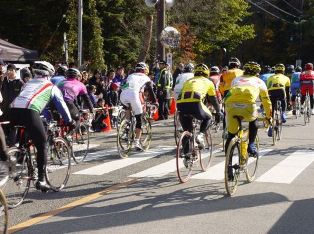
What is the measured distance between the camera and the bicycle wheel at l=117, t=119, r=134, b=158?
1058 centimetres

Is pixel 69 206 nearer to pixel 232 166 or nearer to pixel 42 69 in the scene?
pixel 42 69

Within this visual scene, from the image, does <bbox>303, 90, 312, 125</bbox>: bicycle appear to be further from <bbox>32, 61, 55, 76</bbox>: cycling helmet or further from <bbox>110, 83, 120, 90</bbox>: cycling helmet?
<bbox>32, 61, 55, 76</bbox>: cycling helmet

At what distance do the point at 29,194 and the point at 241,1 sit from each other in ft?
157

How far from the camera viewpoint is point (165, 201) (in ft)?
23.0

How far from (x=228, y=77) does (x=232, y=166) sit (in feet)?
20.6

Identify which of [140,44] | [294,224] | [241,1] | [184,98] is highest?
[241,1]

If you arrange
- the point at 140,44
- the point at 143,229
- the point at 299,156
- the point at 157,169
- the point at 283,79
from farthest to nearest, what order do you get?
the point at 140,44 → the point at 283,79 → the point at 299,156 → the point at 157,169 → the point at 143,229

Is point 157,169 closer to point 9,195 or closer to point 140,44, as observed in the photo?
point 9,195

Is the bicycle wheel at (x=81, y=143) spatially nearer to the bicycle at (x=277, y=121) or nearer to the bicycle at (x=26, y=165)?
the bicycle at (x=26, y=165)

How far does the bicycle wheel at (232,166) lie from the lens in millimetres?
7152

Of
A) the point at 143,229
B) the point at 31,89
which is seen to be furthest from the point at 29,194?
the point at 143,229

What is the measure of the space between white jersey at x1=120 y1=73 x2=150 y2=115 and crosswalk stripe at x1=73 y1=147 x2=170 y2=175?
3.10 ft

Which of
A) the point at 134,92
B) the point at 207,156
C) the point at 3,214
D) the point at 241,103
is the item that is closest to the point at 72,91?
the point at 134,92

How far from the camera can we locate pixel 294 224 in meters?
5.95
